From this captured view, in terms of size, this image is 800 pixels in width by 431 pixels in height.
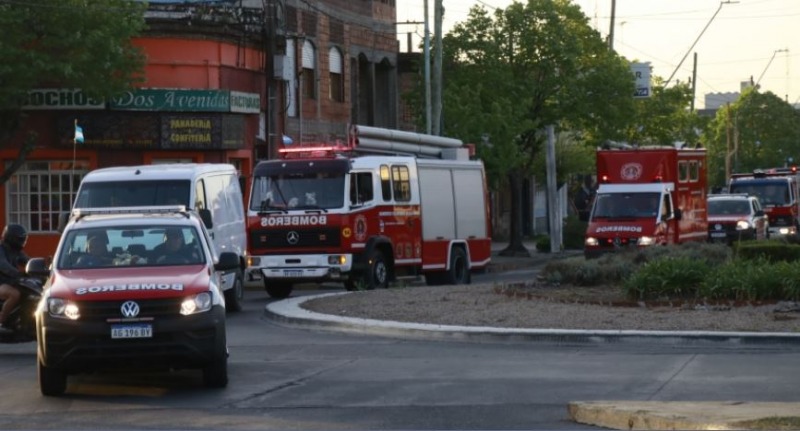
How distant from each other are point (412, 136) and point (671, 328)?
14363 mm

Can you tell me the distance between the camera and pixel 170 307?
14.0 meters

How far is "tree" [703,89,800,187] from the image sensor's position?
9769 cm

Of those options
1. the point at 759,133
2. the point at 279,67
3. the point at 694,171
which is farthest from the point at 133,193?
the point at 759,133

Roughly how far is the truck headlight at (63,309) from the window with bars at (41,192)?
26.2 meters

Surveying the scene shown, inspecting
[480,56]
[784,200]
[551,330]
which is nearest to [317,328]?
[551,330]

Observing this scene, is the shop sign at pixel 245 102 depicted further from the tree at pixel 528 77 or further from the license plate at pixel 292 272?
the license plate at pixel 292 272

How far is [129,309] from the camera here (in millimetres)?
13852

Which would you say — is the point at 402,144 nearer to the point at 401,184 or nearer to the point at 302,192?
the point at 401,184

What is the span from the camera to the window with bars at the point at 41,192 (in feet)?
130

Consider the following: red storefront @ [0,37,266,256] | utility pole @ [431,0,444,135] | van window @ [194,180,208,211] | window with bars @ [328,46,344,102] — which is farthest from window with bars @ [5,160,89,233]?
van window @ [194,180,208,211]

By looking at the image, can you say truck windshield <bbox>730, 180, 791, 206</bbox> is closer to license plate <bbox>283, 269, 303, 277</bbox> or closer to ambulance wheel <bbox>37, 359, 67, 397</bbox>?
license plate <bbox>283, 269, 303, 277</bbox>

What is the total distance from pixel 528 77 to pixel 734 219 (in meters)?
9.09

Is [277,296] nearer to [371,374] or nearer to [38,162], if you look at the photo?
[38,162]

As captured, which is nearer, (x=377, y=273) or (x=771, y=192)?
(x=377, y=273)
